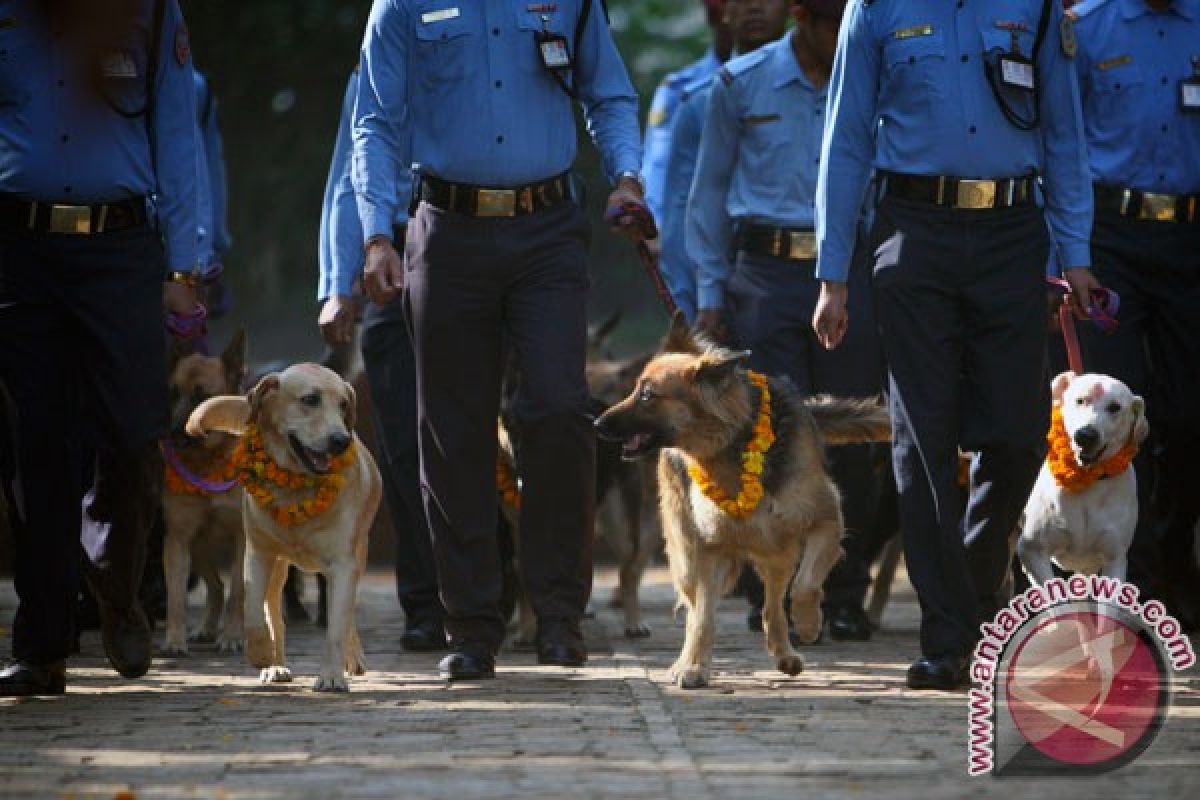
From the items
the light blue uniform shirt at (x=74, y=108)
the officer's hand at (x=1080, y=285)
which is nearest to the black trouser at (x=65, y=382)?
the light blue uniform shirt at (x=74, y=108)

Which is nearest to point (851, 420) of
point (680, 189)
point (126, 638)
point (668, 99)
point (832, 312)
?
point (832, 312)

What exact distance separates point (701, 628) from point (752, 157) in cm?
296

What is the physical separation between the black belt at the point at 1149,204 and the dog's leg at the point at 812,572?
6.92 feet

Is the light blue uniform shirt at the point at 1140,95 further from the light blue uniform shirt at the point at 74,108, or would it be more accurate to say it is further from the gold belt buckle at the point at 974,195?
the light blue uniform shirt at the point at 74,108

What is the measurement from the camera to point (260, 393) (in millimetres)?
8195

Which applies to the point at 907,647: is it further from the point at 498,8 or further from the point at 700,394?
the point at 498,8

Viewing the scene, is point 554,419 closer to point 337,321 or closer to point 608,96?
point 337,321

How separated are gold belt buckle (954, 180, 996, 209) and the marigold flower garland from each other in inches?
46.9

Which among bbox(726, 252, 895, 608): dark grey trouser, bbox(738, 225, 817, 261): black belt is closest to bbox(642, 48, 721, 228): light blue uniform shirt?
bbox(738, 225, 817, 261): black belt

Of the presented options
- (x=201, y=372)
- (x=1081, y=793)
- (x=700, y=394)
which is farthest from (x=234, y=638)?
(x=1081, y=793)

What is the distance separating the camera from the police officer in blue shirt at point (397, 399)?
374 inches

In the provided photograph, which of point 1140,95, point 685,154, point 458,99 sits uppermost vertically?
point 1140,95

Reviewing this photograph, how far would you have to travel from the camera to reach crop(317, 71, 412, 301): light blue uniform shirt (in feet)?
30.2

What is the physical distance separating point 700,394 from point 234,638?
107 inches
